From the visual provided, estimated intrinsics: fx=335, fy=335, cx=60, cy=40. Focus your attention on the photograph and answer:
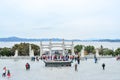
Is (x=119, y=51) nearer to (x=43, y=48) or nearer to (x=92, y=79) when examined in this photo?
(x=43, y=48)

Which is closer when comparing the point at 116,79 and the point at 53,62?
the point at 116,79

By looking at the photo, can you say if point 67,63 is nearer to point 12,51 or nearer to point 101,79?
point 101,79

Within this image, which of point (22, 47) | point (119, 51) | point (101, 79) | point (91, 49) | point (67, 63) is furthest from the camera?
point (91, 49)

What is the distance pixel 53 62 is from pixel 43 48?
103 feet

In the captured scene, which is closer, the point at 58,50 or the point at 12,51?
the point at 58,50

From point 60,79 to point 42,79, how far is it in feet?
4.29

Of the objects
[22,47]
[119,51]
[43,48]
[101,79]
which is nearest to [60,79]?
[101,79]

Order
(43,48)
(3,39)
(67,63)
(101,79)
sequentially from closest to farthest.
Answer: (101,79) → (67,63) → (43,48) → (3,39)

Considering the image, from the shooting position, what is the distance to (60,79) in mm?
23484

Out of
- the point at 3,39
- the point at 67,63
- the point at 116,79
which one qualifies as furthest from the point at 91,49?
the point at 3,39

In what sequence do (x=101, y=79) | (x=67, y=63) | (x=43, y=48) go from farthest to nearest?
(x=43, y=48) → (x=67, y=63) → (x=101, y=79)

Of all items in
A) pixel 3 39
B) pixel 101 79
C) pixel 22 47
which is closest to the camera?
pixel 101 79

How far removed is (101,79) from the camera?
23172mm

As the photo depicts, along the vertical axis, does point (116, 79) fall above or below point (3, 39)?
below
